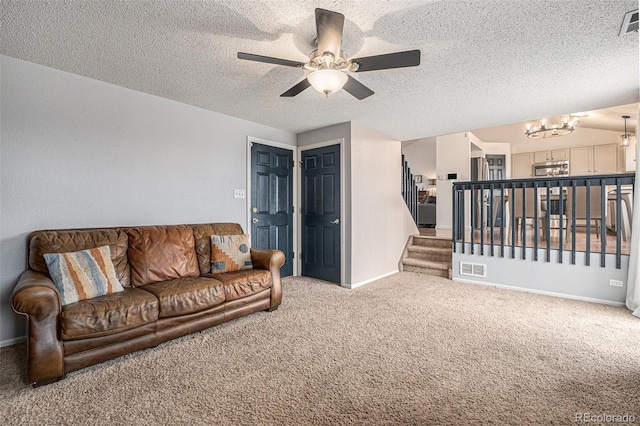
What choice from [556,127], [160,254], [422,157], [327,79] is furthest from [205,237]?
[422,157]

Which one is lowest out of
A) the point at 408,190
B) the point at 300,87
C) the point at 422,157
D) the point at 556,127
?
the point at 408,190

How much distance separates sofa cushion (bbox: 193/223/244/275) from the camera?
10.6 feet

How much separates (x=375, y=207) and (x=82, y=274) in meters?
3.68

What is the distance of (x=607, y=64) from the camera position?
8.39ft

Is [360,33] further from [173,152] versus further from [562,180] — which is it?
[562,180]

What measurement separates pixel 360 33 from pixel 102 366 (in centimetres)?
299

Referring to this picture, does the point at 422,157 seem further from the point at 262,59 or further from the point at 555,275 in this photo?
the point at 262,59

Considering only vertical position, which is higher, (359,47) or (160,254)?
(359,47)

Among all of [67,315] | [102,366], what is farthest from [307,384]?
[67,315]

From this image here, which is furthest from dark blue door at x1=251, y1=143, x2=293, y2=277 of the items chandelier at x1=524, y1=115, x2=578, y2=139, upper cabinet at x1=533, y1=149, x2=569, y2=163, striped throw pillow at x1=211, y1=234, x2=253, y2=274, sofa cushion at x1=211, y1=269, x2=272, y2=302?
upper cabinet at x1=533, y1=149, x2=569, y2=163

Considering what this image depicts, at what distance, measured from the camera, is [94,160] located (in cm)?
289

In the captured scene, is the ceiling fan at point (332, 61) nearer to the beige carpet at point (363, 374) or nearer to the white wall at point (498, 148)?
the beige carpet at point (363, 374)

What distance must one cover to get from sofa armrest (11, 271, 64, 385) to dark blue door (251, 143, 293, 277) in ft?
8.15

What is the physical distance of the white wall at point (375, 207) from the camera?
14.1 ft
